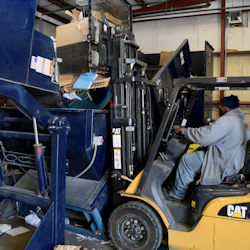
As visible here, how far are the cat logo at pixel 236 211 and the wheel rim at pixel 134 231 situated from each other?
0.95 metres

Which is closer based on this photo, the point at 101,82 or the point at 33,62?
the point at 33,62

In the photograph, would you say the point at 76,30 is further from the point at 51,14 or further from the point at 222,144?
the point at 51,14

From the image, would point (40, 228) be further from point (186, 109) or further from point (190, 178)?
point (186, 109)

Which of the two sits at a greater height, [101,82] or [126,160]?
[101,82]

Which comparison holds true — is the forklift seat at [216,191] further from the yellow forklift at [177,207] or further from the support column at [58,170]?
the support column at [58,170]

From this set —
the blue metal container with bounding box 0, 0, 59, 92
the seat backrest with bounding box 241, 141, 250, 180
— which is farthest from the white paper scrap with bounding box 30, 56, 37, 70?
the seat backrest with bounding box 241, 141, 250, 180

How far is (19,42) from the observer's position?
7.49ft

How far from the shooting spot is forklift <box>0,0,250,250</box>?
2.73 metres

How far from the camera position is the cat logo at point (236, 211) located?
259cm

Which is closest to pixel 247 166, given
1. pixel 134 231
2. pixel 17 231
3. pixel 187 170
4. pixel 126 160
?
pixel 187 170

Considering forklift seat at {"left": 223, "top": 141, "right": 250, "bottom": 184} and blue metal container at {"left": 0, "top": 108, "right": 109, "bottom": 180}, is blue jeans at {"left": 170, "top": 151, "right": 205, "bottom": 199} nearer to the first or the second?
forklift seat at {"left": 223, "top": 141, "right": 250, "bottom": 184}

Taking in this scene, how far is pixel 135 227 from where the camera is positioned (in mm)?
3146

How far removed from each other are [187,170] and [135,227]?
896 mm

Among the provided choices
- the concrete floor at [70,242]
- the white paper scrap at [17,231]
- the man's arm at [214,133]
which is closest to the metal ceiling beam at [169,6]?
the man's arm at [214,133]
